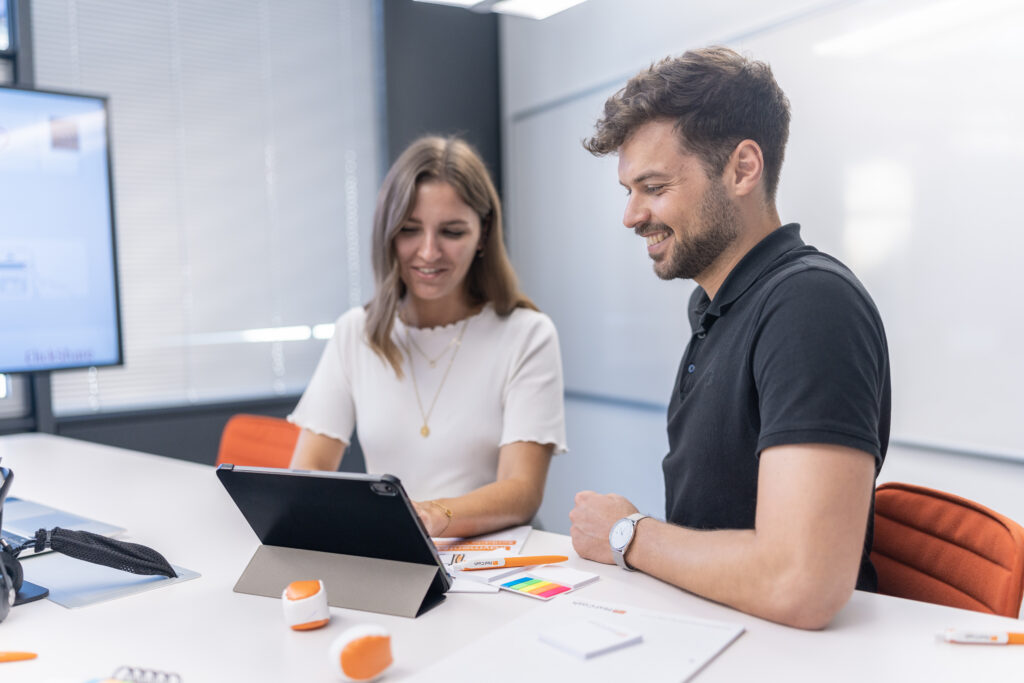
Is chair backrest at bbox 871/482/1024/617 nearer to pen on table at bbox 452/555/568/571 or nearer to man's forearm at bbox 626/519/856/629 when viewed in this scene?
man's forearm at bbox 626/519/856/629

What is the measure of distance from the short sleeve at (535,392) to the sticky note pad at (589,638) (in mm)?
803

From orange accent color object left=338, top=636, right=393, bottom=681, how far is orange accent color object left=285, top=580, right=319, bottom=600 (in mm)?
180

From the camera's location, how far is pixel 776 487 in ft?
3.27

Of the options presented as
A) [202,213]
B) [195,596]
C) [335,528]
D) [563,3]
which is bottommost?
[195,596]

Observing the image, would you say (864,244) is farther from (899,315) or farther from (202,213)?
(202,213)

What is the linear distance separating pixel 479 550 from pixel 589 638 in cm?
43

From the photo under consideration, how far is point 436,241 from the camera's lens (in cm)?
186

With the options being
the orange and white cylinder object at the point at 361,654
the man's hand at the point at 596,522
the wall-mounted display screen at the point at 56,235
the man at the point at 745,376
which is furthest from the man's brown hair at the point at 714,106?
the wall-mounted display screen at the point at 56,235

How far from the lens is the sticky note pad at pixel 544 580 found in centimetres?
110

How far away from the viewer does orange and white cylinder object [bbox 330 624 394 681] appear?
2.70 feet

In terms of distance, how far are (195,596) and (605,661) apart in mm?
597

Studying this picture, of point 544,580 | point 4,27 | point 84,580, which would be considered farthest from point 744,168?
point 4,27

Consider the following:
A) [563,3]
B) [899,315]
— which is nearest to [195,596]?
[563,3]

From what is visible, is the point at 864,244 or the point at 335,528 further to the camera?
the point at 864,244
